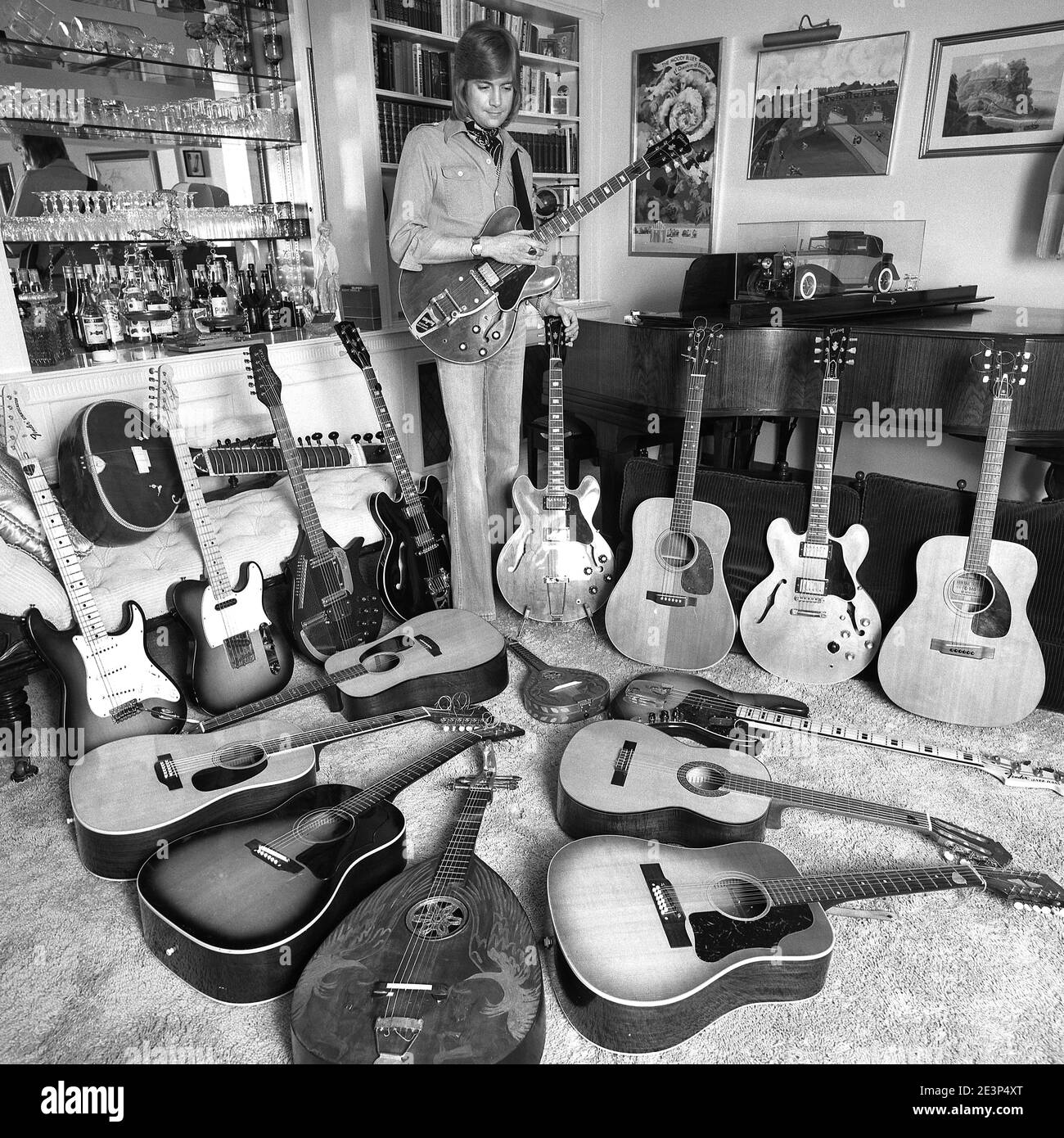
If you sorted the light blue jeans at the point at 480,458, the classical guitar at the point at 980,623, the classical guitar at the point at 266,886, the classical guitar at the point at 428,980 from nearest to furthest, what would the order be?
the classical guitar at the point at 428,980
the classical guitar at the point at 266,886
the classical guitar at the point at 980,623
the light blue jeans at the point at 480,458

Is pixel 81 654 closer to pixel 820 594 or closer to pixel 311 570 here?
pixel 311 570

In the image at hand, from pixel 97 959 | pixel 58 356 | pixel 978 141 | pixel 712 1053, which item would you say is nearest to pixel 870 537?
pixel 712 1053

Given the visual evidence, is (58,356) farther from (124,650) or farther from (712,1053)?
(712,1053)

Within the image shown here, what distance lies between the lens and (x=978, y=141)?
312 cm

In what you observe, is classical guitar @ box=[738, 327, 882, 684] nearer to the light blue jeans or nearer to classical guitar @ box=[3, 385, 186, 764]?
the light blue jeans

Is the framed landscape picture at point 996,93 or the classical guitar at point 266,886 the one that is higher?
the framed landscape picture at point 996,93

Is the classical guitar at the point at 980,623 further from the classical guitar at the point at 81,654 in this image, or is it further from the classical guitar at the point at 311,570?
the classical guitar at the point at 81,654

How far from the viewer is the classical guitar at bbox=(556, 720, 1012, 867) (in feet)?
5.39

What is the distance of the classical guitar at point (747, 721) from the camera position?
1946mm

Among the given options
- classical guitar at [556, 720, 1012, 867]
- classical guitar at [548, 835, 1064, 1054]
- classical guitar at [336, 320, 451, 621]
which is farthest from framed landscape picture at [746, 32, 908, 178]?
classical guitar at [548, 835, 1064, 1054]

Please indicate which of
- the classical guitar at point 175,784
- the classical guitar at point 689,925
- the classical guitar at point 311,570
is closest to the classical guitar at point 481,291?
the classical guitar at point 311,570

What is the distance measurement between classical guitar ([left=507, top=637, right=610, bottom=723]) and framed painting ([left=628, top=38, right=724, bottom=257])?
97.0 inches

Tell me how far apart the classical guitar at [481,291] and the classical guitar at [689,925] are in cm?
155

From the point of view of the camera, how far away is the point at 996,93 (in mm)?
3051
